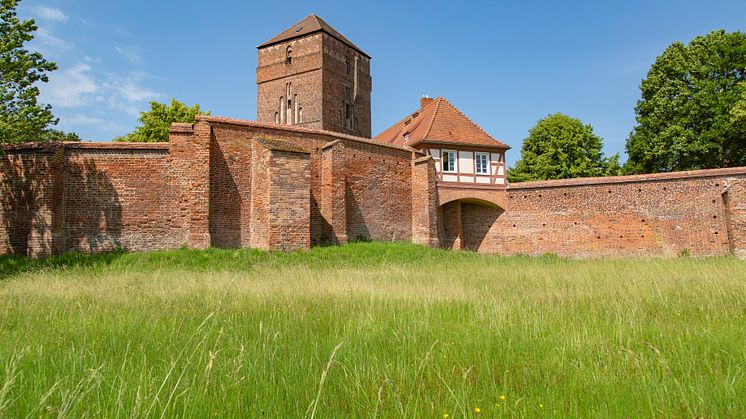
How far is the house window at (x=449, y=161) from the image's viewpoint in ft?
76.4

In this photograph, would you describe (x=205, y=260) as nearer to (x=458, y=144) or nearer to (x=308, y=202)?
(x=308, y=202)

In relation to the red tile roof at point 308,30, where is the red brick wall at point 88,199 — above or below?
below

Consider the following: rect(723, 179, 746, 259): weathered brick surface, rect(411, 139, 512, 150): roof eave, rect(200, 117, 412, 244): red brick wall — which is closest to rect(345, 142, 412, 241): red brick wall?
rect(200, 117, 412, 244): red brick wall

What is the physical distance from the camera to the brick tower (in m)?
36.8

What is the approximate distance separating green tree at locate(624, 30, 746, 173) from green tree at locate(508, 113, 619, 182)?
4.12 metres

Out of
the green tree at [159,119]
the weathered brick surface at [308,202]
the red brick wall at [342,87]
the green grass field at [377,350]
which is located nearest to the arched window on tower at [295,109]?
the red brick wall at [342,87]

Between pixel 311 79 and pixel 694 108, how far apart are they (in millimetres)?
26772

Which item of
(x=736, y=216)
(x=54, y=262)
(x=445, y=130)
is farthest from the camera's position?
(x=445, y=130)

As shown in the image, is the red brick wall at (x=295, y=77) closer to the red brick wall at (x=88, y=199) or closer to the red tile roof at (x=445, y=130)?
the red tile roof at (x=445, y=130)

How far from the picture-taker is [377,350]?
3643 mm

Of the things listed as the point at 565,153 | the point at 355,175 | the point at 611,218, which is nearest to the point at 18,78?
the point at 355,175

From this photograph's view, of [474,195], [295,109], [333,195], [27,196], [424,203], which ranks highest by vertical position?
[295,109]

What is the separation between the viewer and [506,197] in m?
23.2

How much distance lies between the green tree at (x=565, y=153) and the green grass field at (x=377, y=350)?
25.3 m
